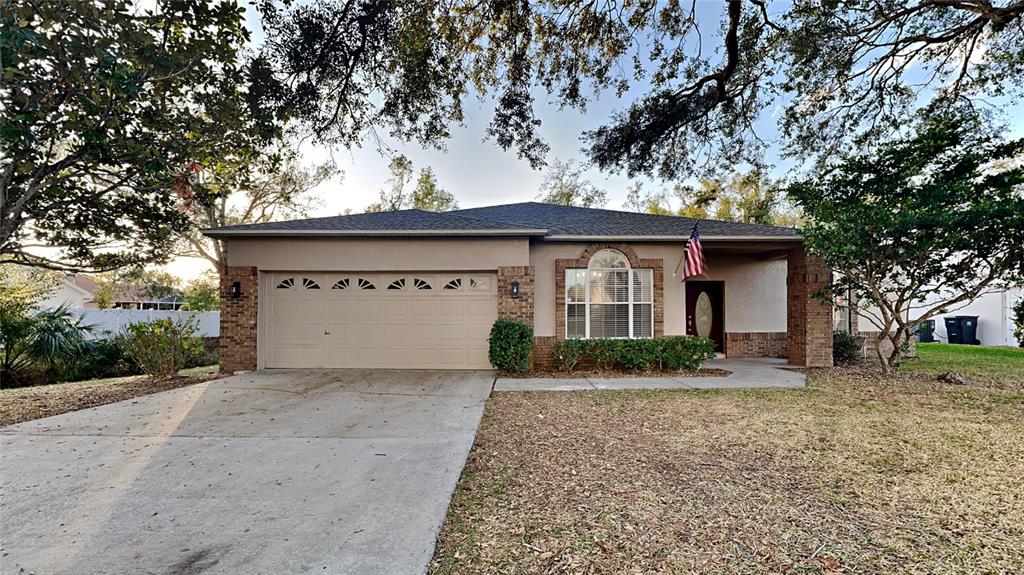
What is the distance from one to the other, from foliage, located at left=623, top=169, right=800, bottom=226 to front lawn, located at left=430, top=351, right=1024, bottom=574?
1673 cm

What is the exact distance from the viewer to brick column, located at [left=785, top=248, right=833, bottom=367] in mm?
9836

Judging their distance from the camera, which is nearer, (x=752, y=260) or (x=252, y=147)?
(x=252, y=147)

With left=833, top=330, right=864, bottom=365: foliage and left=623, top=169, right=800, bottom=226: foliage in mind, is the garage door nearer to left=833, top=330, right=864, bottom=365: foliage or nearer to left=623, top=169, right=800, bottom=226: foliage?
left=833, top=330, right=864, bottom=365: foliage

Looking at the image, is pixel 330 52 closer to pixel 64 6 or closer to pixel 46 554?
pixel 64 6

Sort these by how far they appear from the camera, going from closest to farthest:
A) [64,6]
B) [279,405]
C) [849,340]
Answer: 1. [64,6]
2. [279,405]
3. [849,340]

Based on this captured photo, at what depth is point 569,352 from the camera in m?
9.32

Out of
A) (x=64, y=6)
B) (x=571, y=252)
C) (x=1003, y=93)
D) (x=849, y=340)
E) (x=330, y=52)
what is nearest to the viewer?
(x=64, y=6)

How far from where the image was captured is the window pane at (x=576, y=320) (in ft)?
33.0

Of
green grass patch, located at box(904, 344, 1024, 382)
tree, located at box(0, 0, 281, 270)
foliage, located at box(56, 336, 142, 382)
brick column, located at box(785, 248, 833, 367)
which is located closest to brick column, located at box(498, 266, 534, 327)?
tree, located at box(0, 0, 281, 270)

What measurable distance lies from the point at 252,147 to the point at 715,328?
11.6 meters

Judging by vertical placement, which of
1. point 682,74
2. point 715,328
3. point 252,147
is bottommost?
point 715,328

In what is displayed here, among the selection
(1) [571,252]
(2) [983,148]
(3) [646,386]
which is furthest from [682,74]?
(3) [646,386]

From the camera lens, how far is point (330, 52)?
7012 millimetres

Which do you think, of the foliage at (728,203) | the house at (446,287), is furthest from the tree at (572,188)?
the house at (446,287)
